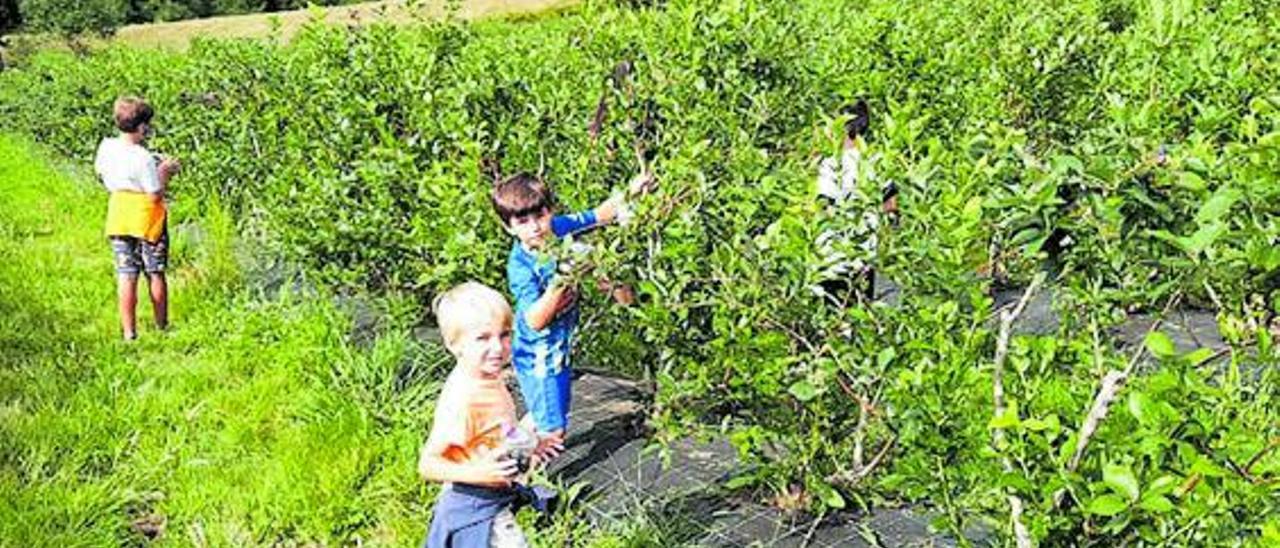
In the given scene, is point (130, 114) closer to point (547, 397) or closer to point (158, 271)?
point (158, 271)

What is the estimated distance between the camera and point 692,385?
12.3ft

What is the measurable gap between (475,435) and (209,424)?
2.75m

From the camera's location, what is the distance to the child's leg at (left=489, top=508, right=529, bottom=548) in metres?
3.16

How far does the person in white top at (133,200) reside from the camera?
6.45 metres

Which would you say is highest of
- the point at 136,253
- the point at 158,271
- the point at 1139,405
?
the point at 1139,405

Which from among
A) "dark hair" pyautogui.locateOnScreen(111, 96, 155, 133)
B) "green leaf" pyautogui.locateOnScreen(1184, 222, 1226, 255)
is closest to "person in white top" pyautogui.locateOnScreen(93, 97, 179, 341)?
"dark hair" pyautogui.locateOnScreen(111, 96, 155, 133)

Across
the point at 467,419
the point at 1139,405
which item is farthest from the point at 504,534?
the point at 1139,405

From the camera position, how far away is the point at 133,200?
649 cm

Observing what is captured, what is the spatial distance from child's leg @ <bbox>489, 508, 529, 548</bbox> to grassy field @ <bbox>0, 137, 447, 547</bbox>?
43.5 inches

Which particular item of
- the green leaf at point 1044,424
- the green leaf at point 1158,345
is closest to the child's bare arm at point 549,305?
the green leaf at point 1044,424

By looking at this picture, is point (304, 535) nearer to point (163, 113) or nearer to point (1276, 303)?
point (1276, 303)

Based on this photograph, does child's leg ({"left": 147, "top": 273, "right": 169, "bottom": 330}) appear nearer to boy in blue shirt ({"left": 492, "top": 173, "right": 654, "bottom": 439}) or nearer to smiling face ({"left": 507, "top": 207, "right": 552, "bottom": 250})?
boy in blue shirt ({"left": 492, "top": 173, "right": 654, "bottom": 439})

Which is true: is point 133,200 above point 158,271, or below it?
above

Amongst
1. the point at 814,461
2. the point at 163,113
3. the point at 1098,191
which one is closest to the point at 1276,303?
the point at 1098,191
